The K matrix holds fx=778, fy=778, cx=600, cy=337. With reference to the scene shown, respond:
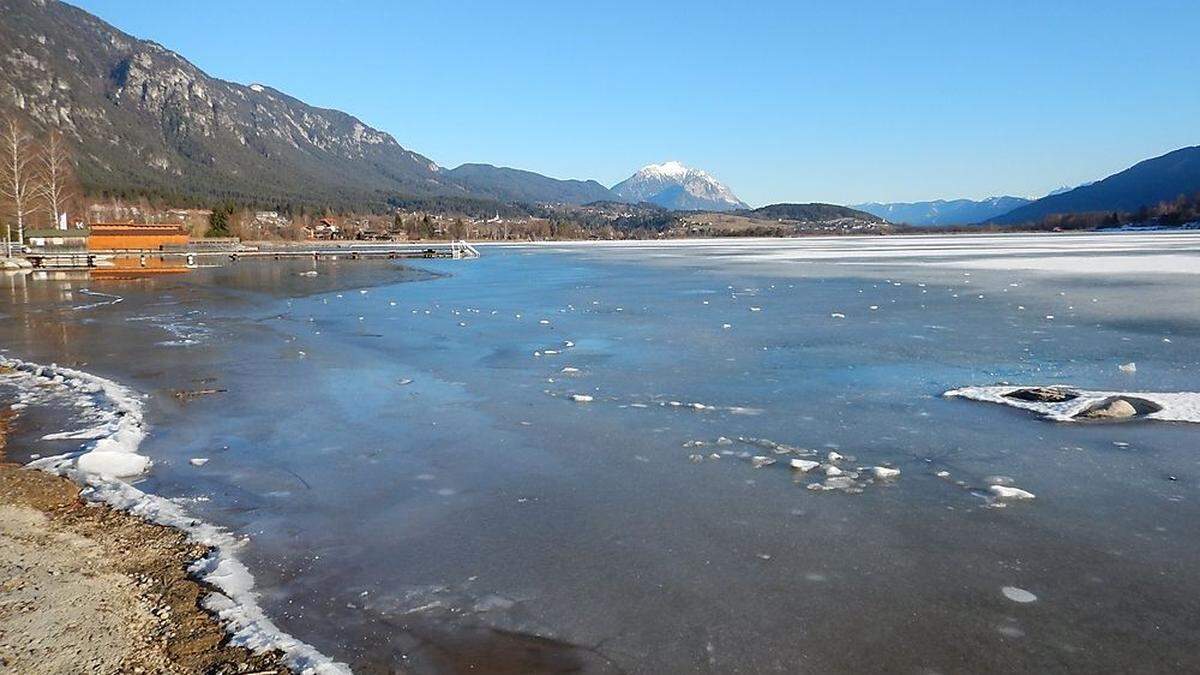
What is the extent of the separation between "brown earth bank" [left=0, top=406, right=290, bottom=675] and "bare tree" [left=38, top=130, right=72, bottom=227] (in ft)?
217

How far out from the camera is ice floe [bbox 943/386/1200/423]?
8.26 metres

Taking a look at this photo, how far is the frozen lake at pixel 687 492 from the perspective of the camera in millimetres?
3996

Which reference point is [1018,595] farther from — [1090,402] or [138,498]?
[138,498]

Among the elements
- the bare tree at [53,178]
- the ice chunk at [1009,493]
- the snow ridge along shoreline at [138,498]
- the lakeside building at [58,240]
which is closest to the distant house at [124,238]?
the lakeside building at [58,240]

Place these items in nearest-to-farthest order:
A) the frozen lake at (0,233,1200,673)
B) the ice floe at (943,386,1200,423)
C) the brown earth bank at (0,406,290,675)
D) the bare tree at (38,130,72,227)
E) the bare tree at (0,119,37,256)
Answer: the brown earth bank at (0,406,290,675)
the frozen lake at (0,233,1200,673)
the ice floe at (943,386,1200,423)
the bare tree at (0,119,37,256)
the bare tree at (38,130,72,227)

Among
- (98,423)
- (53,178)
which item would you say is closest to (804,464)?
(98,423)

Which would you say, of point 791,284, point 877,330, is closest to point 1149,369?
point 877,330

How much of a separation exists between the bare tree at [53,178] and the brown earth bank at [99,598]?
6605 cm

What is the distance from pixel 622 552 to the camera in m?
5.07

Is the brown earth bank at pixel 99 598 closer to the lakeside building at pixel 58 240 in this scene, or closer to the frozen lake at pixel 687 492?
the frozen lake at pixel 687 492

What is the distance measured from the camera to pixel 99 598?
4.24 metres

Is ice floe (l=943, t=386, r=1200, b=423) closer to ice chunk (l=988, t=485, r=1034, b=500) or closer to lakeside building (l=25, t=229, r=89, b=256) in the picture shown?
ice chunk (l=988, t=485, r=1034, b=500)

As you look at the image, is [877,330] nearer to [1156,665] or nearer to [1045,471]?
[1045,471]

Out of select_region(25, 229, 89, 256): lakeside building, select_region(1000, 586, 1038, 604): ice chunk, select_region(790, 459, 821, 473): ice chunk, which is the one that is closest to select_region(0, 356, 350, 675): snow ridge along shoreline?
select_region(1000, 586, 1038, 604): ice chunk
